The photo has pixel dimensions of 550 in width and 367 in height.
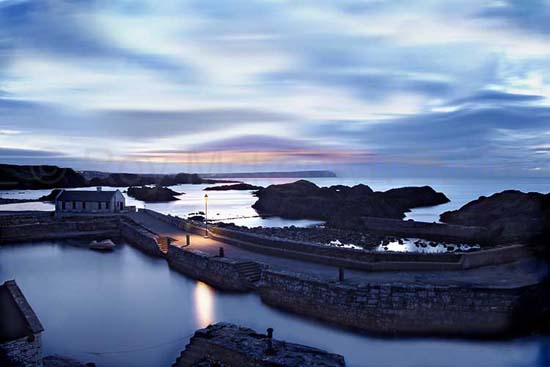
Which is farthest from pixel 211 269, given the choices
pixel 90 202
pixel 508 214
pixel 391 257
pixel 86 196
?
pixel 508 214

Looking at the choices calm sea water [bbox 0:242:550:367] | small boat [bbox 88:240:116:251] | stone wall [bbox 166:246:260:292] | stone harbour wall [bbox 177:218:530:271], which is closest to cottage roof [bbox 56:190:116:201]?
small boat [bbox 88:240:116:251]

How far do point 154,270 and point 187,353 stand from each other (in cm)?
1237

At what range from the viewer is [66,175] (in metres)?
125

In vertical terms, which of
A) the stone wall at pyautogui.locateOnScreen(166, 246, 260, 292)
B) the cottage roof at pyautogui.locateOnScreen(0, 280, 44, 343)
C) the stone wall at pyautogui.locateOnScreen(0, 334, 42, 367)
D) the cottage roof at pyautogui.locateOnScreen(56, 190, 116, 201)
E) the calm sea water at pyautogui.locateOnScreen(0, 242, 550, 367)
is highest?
the cottage roof at pyautogui.locateOnScreen(56, 190, 116, 201)

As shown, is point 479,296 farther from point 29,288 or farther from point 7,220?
point 7,220

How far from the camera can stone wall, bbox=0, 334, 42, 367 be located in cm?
767

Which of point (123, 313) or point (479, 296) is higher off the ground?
point (479, 296)

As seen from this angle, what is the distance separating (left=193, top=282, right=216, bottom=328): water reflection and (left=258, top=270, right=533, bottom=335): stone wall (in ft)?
15.4

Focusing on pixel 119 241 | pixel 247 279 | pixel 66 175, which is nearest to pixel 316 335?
pixel 247 279

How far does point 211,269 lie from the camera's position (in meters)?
17.4

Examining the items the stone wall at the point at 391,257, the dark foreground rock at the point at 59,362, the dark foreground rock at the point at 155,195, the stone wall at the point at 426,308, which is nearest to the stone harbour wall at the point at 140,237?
the stone wall at the point at 391,257

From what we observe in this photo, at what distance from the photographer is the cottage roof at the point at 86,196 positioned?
1468 inches

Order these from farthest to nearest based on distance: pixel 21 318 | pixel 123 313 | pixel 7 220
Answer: pixel 7 220 < pixel 123 313 < pixel 21 318

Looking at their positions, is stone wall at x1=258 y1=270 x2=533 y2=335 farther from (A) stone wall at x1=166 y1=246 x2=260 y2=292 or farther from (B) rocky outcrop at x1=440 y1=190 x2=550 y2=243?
(B) rocky outcrop at x1=440 y1=190 x2=550 y2=243
